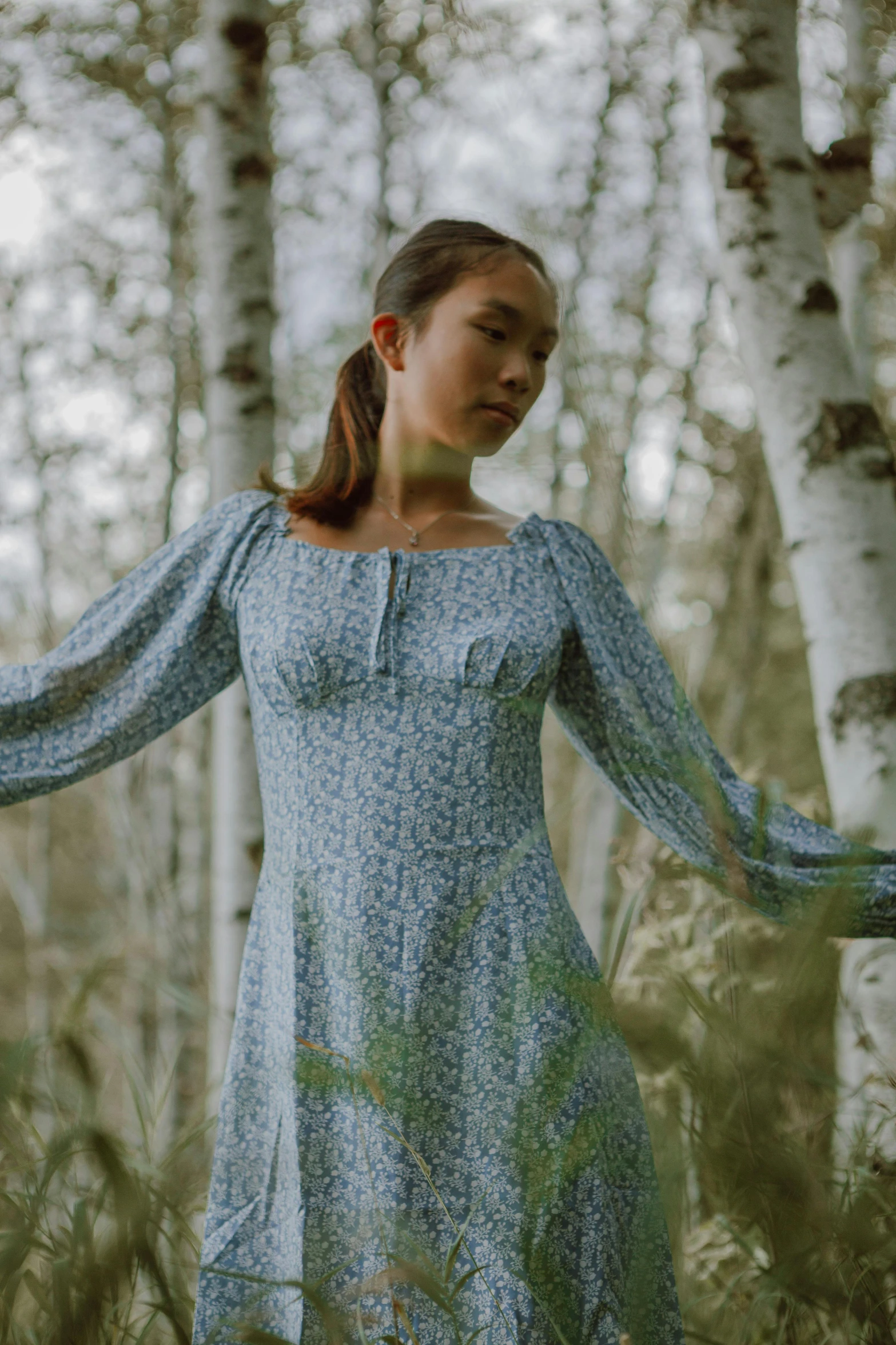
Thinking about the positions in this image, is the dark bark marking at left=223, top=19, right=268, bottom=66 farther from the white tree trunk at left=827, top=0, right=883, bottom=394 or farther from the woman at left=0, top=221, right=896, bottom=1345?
the white tree trunk at left=827, top=0, right=883, bottom=394

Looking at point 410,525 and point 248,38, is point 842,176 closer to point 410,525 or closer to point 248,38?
point 410,525

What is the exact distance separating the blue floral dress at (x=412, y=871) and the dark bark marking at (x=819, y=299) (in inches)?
27.5

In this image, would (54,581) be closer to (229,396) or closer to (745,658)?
(745,658)

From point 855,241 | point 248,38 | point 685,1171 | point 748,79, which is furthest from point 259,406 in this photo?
point 855,241

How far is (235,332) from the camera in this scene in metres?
2.47

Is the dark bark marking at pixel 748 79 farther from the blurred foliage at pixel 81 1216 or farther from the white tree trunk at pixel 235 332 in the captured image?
the blurred foliage at pixel 81 1216

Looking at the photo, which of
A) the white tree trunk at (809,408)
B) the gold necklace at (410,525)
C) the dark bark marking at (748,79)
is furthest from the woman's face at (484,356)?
the dark bark marking at (748,79)

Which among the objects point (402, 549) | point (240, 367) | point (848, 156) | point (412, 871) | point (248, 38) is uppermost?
point (248, 38)

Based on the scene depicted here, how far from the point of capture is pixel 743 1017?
57cm

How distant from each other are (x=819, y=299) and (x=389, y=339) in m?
0.79

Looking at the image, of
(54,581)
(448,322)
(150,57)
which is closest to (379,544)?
(448,322)

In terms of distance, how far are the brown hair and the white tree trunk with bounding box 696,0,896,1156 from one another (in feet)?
1.78

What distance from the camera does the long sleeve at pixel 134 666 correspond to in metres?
1.39

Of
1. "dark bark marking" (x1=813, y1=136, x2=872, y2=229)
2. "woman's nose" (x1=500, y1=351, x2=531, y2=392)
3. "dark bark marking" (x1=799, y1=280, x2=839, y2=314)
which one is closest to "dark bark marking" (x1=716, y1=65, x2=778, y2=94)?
"dark bark marking" (x1=813, y1=136, x2=872, y2=229)
